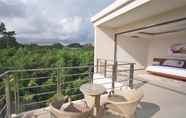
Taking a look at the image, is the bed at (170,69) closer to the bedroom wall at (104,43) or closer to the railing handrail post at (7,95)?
the bedroom wall at (104,43)

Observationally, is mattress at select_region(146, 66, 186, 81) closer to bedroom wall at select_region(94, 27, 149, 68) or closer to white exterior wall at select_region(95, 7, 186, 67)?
white exterior wall at select_region(95, 7, 186, 67)

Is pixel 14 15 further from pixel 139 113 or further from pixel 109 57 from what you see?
pixel 139 113

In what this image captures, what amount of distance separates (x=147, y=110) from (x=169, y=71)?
4371 mm

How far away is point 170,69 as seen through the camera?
22.3 ft

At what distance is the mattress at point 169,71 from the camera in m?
6.21

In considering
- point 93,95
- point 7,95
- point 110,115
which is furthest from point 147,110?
point 7,95

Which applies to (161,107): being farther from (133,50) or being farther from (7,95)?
(133,50)

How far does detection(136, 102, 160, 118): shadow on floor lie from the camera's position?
2.88m

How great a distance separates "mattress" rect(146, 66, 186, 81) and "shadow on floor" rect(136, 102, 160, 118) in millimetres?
3641

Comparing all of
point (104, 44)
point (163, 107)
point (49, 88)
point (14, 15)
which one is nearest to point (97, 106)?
point (163, 107)

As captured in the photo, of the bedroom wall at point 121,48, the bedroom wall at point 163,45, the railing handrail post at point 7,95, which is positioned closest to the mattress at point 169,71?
the bedroom wall at point 163,45

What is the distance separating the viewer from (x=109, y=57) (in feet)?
24.2

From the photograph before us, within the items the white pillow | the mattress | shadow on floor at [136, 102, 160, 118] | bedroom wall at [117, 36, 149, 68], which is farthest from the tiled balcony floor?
bedroom wall at [117, 36, 149, 68]

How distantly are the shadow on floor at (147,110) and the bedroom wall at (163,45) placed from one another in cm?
481
